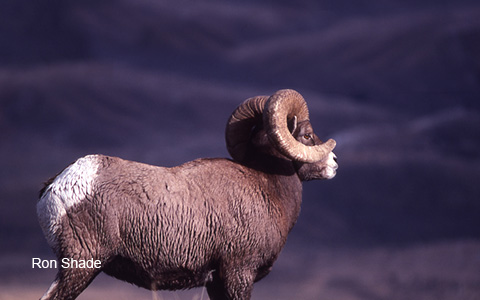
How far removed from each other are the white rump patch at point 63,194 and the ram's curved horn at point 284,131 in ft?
11.0

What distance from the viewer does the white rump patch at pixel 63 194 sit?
11.2m

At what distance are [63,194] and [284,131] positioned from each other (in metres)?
4.25

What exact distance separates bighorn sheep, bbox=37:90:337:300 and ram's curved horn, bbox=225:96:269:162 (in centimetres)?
2

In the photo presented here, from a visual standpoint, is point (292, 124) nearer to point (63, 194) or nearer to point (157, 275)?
point (157, 275)

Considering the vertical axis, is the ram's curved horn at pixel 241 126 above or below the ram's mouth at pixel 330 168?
above

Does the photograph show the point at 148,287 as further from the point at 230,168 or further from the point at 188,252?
the point at 230,168

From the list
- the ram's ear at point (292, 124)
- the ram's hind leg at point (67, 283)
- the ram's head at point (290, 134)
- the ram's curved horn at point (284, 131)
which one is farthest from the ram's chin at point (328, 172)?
the ram's hind leg at point (67, 283)

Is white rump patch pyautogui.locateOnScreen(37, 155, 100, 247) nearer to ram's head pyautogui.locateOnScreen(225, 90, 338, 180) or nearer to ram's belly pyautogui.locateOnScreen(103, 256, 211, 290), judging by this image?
ram's belly pyautogui.locateOnScreen(103, 256, 211, 290)

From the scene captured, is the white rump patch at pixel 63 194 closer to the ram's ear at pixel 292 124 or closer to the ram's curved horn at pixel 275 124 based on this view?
the ram's curved horn at pixel 275 124

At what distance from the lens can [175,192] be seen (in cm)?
1184

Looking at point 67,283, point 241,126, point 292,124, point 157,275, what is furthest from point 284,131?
point 67,283

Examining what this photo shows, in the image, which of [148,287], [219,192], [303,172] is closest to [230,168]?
[219,192]

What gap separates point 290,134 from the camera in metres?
12.8

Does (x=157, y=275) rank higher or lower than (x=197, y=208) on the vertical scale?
lower
